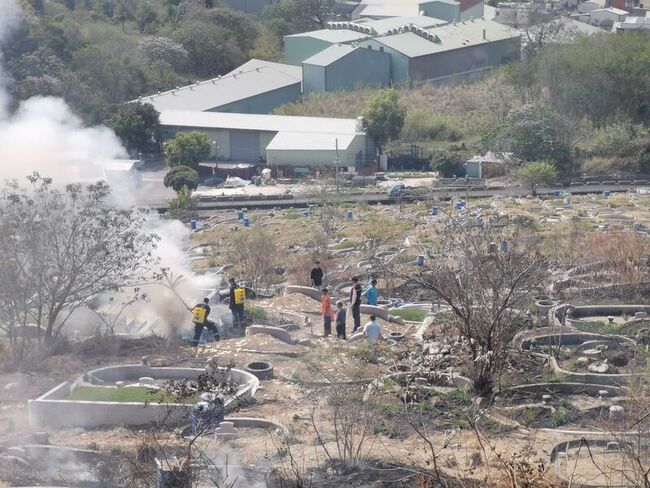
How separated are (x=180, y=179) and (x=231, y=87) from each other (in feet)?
38.6

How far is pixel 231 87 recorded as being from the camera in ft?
147

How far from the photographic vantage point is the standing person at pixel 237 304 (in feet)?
53.4

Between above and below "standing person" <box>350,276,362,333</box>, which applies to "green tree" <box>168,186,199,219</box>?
above

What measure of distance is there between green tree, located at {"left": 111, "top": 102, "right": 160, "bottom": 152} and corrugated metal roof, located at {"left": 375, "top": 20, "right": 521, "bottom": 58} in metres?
11.8

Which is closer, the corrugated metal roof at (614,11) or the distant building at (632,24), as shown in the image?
the distant building at (632,24)

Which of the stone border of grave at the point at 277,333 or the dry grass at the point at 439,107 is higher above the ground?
the dry grass at the point at 439,107

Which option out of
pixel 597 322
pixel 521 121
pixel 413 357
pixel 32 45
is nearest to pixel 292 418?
pixel 413 357

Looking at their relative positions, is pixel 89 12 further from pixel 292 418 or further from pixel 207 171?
pixel 292 418

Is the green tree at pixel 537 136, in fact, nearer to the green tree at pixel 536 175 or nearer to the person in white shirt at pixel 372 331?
the green tree at pixel 536 175

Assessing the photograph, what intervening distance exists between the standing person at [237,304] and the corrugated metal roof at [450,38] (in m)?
30.4

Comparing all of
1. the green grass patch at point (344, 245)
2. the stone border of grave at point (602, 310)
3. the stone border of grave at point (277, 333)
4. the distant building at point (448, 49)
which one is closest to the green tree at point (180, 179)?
the green grass patch at point (344, 245)

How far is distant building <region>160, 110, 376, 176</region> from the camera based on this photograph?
120 feet

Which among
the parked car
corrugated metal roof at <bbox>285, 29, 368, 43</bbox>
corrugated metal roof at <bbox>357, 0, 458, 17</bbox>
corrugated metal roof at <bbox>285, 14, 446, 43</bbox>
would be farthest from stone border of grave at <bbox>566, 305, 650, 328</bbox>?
corrugated metal roof at <bbox>357, 0, 458, 17</bbox>

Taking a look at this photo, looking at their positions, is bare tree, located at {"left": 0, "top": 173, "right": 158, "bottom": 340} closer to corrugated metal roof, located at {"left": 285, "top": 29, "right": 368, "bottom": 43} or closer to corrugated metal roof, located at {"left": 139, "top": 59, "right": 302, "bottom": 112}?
corrugated metal roof, located at {"left": 139, "top": 59, "right": 302, "bottom": 112}
